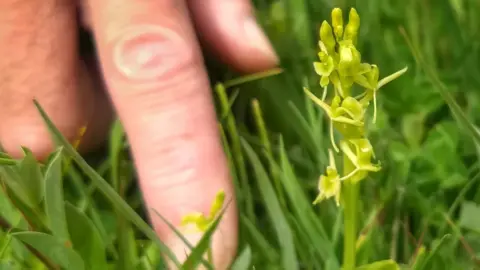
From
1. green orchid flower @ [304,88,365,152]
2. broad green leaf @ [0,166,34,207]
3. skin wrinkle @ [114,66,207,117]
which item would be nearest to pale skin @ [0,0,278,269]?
skin wrinkle @ [114,66,207,117]

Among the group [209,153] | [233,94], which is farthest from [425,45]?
[209,153]

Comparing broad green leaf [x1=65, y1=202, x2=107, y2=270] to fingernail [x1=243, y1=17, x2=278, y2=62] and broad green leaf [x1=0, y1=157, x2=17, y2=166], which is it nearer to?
broad green leaf [x1=0, y1=157, x2=17, y2=166]

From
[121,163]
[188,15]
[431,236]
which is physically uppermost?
[188,15]

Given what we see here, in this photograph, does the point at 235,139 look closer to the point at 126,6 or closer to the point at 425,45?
the point at 126,6

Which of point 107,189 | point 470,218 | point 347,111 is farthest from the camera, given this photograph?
point 470,218

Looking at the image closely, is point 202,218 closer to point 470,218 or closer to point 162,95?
point 162,95

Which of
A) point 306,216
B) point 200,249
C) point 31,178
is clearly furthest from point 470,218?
point 31,178
